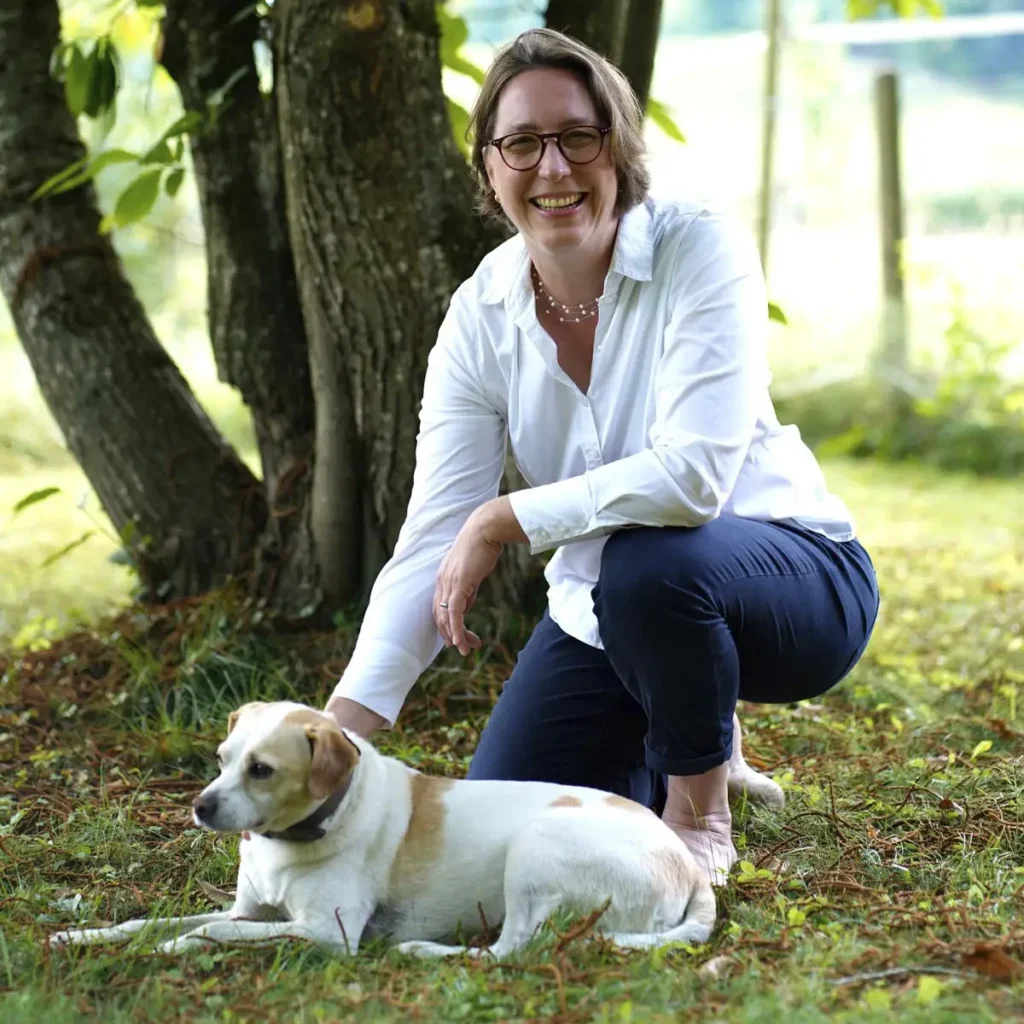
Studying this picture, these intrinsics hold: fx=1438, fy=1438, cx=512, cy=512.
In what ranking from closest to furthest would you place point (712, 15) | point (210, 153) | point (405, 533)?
point (405, 533) < point (210, 153) < point (712, 15)

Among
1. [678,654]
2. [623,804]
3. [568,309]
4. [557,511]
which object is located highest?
[568,309]

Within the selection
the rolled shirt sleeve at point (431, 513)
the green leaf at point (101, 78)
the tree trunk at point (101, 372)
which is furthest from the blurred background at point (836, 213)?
the rolled shirt sleeve at point (431, 513)

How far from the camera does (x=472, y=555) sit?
8.71ft

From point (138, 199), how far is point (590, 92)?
1539 millimetres

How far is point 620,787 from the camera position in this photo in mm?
3035

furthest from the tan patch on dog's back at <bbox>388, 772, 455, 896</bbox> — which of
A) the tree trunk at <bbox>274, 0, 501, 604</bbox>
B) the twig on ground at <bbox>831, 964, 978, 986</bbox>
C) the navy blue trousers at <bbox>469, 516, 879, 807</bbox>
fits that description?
the tree trunk at <bbox>274, 0, 501, 604</bbox>

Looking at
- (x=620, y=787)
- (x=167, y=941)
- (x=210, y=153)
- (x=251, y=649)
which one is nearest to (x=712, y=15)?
(x=210, y=153)

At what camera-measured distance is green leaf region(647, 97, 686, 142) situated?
12.6ft

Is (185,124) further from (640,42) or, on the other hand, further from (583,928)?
(583,928)

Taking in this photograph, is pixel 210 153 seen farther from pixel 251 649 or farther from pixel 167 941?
pixel 167 941

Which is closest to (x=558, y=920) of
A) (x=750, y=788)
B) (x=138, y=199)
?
(x=750, y=788)

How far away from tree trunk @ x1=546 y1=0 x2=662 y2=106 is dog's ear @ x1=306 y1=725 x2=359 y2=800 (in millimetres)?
2291

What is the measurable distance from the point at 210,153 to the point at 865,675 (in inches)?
96.9

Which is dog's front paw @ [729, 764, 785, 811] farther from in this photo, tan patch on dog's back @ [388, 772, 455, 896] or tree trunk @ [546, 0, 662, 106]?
tree trunk @ [546, 0, 662, 106]
